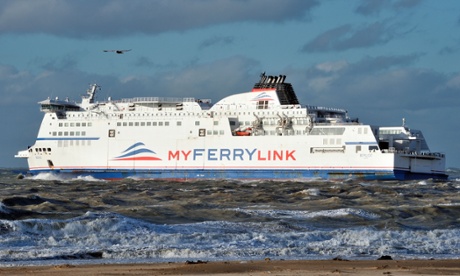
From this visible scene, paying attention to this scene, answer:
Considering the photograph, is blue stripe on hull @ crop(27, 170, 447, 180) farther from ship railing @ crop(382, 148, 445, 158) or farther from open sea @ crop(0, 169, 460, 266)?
open sea @ crop(0, 169, 460, 266)

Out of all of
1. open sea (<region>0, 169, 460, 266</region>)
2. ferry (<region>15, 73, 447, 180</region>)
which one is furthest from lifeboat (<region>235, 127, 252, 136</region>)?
open sea (<region>0, 169, 460, 266</region>)

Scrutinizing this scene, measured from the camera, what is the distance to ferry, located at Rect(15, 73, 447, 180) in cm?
5341

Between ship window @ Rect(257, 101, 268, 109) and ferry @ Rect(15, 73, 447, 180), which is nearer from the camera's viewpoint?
ferry @ Rect(15, 73, 447, 180)

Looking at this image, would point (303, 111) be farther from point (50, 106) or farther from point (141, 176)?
point (50, 106)

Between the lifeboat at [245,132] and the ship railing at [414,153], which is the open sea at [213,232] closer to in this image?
the ship railing at [414,153]

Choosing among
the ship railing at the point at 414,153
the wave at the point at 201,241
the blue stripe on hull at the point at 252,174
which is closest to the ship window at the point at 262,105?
the blue stripe on hull at the point at 252,174

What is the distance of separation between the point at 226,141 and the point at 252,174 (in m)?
3.23

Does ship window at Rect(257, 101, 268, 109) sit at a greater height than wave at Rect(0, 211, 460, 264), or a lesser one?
greater

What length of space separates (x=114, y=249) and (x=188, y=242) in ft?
7.02

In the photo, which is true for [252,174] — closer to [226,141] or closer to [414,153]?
[226,141]

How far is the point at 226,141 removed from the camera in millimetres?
57188

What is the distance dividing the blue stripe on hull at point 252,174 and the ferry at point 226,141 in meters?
0.06

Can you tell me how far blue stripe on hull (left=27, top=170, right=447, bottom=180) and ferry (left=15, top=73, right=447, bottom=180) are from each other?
2.4 inches

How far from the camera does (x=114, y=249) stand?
54.8 feet
